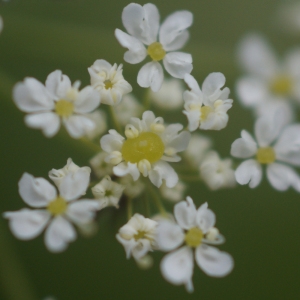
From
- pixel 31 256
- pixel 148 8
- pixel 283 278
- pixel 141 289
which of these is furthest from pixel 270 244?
pixel 148 8

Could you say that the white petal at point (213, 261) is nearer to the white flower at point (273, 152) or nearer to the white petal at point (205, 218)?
the white petal at point (205, 218)

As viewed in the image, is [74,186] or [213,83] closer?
[74,186]

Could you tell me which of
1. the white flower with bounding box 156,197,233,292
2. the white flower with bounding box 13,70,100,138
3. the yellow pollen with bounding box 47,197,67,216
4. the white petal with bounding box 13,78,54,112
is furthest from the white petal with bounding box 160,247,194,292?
the white petal with bounding box 13,78,54,112

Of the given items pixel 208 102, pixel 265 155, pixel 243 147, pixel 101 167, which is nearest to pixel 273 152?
pixel 265 155

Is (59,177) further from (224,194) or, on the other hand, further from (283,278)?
(283,278)

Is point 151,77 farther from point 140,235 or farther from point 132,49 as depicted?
point 140,235

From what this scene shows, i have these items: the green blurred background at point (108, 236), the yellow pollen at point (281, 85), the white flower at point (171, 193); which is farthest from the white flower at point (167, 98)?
the yellow pollen at point (281, 85)
